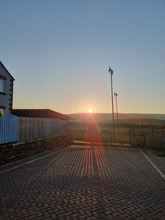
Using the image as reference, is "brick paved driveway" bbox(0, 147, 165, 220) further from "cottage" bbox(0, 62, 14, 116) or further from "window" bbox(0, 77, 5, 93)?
"window" bbox(0, 77, 5, 93)

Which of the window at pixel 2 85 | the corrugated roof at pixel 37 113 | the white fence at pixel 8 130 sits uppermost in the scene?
the window at pixel 2 85

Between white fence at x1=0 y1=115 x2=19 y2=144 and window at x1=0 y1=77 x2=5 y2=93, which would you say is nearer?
white fence at x1=0 y1=115 x2=19 y2=144

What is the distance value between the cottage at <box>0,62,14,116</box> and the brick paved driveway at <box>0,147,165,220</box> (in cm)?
1192

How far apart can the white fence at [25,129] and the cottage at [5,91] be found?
2519 mm

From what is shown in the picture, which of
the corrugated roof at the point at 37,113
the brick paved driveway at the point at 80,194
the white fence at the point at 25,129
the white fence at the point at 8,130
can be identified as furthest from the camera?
the corrugated roof at the point at 37,113

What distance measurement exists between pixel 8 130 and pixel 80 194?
11328mm

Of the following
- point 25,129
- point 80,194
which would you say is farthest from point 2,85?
point 80,194

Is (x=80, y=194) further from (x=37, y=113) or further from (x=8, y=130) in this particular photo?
(x=37, y=113)

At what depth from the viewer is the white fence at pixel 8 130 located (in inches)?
638

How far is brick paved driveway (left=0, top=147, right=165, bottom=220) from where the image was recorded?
5195 mm

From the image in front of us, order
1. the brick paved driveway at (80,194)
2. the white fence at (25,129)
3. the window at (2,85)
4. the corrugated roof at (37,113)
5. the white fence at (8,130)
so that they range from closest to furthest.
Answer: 1. the brick paved driveway at (80,194)
2. the white fence at (8,130)
3. the white fence at (25,129)
4. the window at (2,85)
5. the corrugated roof at (37,113)

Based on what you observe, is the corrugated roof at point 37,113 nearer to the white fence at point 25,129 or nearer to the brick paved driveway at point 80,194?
the white fence at point 25,129

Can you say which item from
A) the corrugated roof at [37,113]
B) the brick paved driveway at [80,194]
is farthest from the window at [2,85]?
the corrugated roof at [37,113]

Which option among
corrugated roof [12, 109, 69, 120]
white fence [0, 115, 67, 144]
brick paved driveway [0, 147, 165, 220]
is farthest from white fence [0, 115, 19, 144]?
corrugated roof [12, 109, 69, 120]
